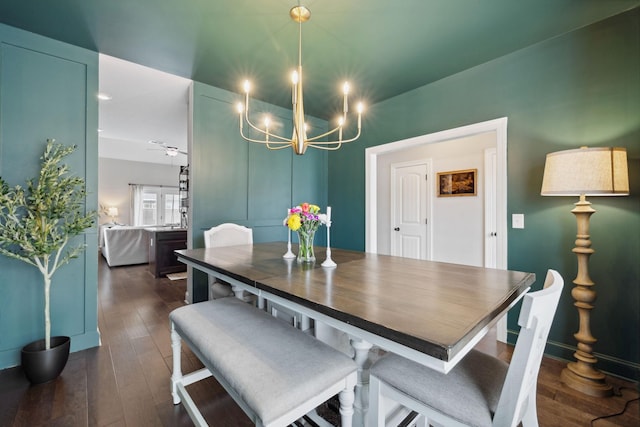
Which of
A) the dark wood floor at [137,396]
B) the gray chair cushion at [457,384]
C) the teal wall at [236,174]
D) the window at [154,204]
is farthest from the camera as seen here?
the window at [154,204]

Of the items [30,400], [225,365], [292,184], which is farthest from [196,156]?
[225,365]

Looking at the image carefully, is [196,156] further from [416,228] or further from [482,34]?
[416,228]

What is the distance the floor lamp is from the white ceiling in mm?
3483

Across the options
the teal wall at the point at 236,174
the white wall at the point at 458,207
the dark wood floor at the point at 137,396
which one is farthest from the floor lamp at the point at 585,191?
the teal wall at the point at 236,174

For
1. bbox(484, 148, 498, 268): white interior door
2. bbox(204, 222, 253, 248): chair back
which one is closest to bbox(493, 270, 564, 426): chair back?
bbox(204, 222, 253, 248): chair back

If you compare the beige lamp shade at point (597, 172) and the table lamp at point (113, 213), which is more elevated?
the beige lamp shade at point (597, 172)

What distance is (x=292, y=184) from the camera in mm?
3855

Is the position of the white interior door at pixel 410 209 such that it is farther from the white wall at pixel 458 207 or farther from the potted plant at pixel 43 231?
the potted plant at pixel 43 231

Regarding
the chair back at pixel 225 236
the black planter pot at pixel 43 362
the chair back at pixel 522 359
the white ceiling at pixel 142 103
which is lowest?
the black planter pot at pixel 43 362

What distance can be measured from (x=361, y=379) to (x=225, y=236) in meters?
1.88

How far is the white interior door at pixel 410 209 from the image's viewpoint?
169 inches

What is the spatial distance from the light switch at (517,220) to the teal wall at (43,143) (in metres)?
3.63

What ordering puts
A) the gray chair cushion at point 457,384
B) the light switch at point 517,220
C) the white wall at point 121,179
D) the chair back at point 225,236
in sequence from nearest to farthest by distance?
the gray chair cushion at point 457,384 < the light switch at point 517,220 < the chair back at point 225,236 < the white wall at point 121,179

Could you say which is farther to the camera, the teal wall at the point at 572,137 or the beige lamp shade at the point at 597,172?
the teal wall at the point at 572,137
